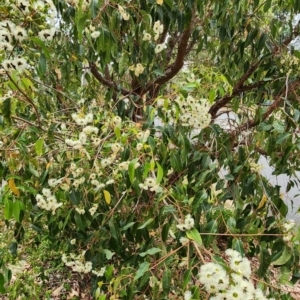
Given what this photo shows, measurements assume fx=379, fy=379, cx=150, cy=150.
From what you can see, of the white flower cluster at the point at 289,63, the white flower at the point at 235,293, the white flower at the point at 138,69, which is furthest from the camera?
the white flower cluster at the point at 289,63

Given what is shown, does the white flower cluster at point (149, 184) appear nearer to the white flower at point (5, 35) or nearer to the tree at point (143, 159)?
the tree at point (143, 159)

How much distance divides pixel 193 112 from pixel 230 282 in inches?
26.8

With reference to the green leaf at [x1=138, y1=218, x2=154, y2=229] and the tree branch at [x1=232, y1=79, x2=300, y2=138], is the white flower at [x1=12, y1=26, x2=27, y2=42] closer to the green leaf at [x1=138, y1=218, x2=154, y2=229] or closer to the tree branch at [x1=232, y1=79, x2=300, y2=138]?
the green leaf at [x1=138, y1=218, x2=154, y2=229]

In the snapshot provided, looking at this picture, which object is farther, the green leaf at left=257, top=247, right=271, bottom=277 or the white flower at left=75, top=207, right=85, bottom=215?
the white flower at left=75, top=207, right=85, bottom=215

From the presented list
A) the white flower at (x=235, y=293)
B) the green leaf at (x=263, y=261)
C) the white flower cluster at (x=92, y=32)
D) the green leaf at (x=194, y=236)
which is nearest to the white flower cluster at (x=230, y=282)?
the white flower at (x=235, y=293)

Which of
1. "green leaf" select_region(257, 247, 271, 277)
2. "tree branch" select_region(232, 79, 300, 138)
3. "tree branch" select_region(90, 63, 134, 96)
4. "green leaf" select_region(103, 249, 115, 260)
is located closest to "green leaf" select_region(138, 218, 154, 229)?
"green leaf" select_region(103, 249, 115, 260)

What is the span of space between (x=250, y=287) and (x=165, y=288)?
1.16 feet

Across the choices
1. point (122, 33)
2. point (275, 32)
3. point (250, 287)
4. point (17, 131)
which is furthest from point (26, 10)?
point (275, 32)

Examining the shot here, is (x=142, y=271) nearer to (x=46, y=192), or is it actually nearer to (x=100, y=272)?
(x=46, y=192)

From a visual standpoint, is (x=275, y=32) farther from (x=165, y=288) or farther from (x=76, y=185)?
(x=165, y=288)

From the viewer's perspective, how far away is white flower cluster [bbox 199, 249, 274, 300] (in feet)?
2.81

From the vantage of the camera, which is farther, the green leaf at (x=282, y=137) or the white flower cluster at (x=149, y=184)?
the green leaf at (x=282, y=137)

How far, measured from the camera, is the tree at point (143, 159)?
1.20 meters

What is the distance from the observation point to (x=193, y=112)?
1.41 meters
